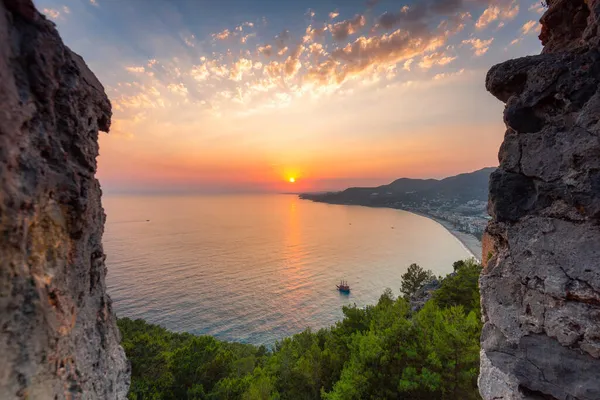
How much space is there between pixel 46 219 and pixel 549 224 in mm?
7187

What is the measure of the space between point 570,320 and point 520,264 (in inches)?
36.2

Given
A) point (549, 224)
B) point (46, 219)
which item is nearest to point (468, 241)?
point (549, 224)

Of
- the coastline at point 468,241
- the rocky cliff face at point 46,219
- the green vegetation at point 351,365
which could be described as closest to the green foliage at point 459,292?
the green vegetation at point 351,365

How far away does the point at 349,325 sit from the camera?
726 inches

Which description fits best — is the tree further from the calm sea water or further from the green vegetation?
the green vegetation

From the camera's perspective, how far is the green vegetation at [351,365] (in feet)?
33.1

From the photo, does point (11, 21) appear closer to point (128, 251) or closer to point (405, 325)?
point (405, 325)

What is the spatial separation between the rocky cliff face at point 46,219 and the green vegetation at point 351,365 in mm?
9031

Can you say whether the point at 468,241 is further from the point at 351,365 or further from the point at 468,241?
the point at 351,365

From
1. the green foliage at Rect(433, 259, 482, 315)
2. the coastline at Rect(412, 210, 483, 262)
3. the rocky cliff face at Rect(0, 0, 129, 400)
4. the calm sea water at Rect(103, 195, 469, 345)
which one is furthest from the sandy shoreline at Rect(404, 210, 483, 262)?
the rocky cliff face at Rect(0, 0, 129, 400)

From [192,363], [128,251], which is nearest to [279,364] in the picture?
[192,363]

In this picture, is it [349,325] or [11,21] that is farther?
[349,325]

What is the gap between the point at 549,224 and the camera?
4305mm

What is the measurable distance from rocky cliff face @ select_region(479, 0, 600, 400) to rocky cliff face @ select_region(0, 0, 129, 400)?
6.64 metres
